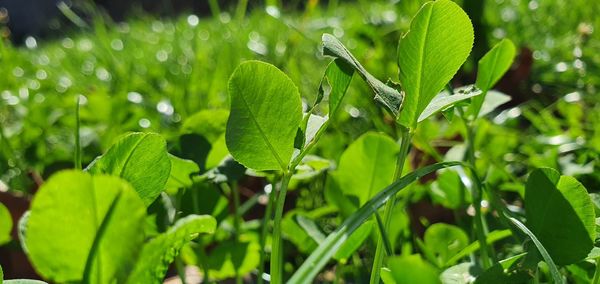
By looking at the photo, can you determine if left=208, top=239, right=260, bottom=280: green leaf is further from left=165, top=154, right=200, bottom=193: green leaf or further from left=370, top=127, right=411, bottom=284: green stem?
left=370, top=127, right=411, bottom=284: green stem

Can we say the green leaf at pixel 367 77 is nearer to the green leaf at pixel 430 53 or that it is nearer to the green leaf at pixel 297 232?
the green leaf at pixel 430 53

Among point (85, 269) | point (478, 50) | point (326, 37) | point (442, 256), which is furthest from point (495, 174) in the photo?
point (478, 50)

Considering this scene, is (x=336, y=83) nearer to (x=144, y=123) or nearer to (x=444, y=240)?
(x=444, y=240)

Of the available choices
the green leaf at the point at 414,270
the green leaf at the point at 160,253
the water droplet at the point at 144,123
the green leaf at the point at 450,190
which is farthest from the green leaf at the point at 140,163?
the water droplet at the point at 144,123

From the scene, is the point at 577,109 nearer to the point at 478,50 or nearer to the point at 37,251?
the point at 478,50

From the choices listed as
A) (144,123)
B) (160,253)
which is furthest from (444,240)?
(144,123)
